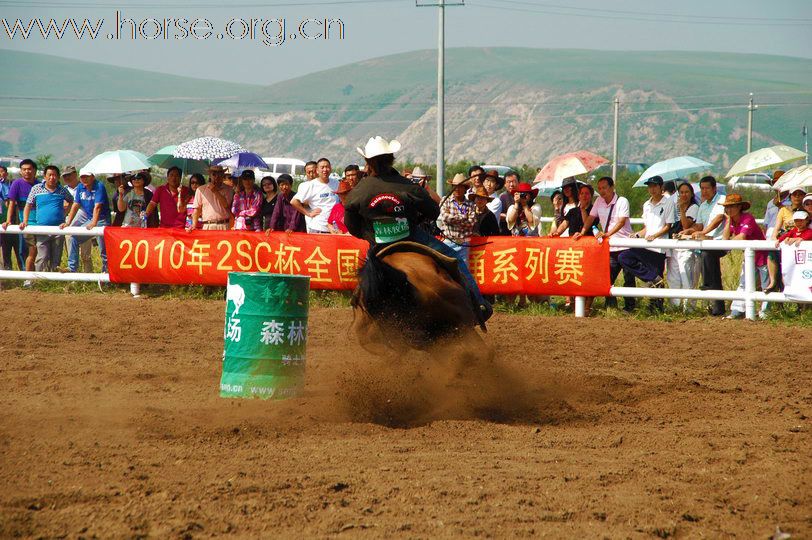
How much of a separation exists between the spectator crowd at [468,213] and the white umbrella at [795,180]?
213mm

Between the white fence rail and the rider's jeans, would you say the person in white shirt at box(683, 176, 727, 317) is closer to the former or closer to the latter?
the white fence rail

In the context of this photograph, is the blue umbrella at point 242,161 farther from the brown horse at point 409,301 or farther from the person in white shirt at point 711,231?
the brown horse at point 409,301

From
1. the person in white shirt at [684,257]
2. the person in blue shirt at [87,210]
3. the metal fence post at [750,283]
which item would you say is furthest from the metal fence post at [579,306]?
the person in blue shirt at [87,210]

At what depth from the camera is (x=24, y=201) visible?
Answer: 53.7 feet

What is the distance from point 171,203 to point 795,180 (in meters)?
8.95

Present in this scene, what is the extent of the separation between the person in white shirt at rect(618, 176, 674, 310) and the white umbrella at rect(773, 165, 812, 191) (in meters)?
1.58

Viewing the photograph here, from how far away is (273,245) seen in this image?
1434 centimetres

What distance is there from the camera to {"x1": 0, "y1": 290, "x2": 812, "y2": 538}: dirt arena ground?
469 cm

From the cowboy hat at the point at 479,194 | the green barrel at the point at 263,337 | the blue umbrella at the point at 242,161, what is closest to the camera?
the green barrel at the point at 263,337

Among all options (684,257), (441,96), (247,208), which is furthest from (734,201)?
(441,96)

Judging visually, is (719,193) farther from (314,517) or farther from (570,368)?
(314,517)

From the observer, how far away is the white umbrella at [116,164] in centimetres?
1599

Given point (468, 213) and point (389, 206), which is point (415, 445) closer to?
point (389, 206)

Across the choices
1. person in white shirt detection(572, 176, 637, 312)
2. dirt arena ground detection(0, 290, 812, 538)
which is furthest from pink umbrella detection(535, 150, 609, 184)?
dirt arena ground detection(0, 290, 812, 538)
